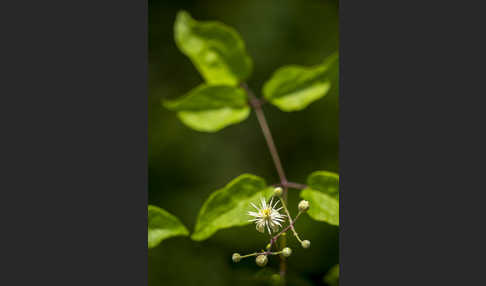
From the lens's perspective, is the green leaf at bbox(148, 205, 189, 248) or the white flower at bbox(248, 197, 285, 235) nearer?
the white flower at bbox(248, 197, 285, 235)

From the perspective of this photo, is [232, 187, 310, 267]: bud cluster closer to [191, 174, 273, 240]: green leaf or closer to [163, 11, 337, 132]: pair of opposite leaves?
[191, 174, 273, 240]: green leaf

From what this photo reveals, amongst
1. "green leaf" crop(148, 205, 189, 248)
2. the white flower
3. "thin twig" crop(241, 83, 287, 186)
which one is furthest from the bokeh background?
the white flower

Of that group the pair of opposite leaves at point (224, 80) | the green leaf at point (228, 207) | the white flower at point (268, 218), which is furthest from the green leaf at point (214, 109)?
the white flower at point (268, 218)

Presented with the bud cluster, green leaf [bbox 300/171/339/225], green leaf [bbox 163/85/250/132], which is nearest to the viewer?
the bud cluster

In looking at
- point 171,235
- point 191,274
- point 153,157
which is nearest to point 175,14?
point 153,157

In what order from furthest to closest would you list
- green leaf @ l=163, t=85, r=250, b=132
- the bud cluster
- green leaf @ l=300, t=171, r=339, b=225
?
green leaf @ l=163, t=85, r=250, b=132 < green leaf @ l=300, t=171, r=339, b=225 < the bud cluster

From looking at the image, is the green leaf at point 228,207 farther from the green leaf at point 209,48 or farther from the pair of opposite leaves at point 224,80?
the green leaf at point 209,48

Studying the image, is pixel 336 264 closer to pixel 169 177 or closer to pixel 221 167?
pixel 221 167
